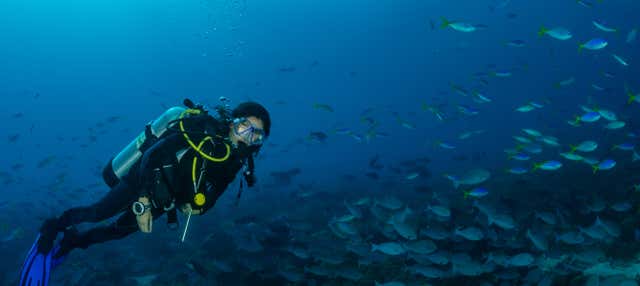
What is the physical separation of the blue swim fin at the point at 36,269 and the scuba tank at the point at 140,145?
1.10m

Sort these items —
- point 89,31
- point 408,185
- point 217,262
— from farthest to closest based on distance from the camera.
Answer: point 89,31 → point 408,185 → point 217,262

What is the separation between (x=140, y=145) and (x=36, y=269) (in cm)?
173

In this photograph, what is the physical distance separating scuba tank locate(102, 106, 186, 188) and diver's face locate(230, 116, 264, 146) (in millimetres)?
745

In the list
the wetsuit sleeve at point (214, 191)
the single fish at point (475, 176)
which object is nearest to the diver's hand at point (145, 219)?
the wetsuit sleeve at point (214, 191)

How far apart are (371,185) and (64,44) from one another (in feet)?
509

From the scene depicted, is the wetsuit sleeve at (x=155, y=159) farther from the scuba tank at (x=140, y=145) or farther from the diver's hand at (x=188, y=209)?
the scuba tank at (x=140, y=145)

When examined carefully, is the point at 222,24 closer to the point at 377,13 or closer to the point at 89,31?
the point at 89,31

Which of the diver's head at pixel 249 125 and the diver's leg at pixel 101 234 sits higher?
the diver's head at pixel 249 125

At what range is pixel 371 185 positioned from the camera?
768 inches

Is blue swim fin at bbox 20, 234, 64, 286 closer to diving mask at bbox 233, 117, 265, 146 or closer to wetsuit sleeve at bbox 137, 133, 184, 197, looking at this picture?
wetsuit sleeve at bbox 137, 133, 184, 197

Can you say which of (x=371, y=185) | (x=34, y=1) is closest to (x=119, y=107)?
(x=34, y=1)

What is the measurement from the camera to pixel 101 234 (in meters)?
4.73

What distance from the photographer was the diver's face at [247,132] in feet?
13.2

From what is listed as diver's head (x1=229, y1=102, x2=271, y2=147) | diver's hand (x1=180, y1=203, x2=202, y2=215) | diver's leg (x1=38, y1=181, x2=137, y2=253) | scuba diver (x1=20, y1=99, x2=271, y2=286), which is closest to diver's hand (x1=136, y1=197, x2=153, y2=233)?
scuba diver (x1=20, y1=99, x2=271, y2=286)
